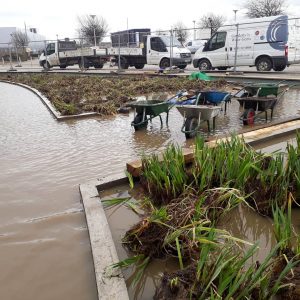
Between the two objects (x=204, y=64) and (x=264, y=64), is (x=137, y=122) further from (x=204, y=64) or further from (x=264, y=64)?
(x=204, y=64)

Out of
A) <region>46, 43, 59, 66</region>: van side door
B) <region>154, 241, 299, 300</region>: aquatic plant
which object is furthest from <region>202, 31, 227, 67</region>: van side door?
<region>154, 241, 299, 300</region>: aquatic plant

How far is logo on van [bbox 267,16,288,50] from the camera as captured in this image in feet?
52.4

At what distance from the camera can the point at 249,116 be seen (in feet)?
23.0

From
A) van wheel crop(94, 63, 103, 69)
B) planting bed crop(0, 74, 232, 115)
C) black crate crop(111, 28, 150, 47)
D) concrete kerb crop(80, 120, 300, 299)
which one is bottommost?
van wheel crop(94, 63, 103, 69)

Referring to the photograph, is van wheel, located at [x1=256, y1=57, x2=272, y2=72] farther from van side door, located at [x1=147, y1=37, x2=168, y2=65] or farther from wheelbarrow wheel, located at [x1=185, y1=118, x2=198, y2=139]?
wheelbarrow wheel, located at [x1=185, y1=118, x2=198, y2=139]

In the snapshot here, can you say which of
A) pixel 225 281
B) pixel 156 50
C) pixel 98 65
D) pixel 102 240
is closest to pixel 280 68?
pixel 156 50

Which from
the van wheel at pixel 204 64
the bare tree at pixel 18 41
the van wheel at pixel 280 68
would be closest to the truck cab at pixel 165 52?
the van wheel at pixel 204 64

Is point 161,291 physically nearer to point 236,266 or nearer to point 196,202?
point 236,266

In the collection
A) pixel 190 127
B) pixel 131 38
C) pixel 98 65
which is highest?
pixel 131 38

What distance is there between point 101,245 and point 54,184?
5.69 ft

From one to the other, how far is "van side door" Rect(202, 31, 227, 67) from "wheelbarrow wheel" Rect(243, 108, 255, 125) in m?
12.3

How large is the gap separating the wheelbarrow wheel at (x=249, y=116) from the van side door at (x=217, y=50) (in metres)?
12.3

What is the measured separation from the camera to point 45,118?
861 cm

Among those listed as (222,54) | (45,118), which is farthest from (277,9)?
(45,118)
